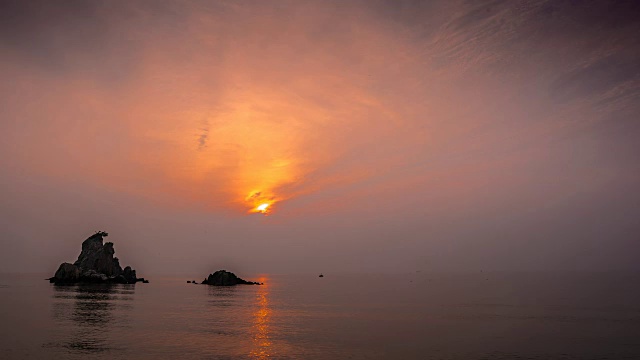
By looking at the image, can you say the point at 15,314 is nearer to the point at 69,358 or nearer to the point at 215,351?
the point at 69,358

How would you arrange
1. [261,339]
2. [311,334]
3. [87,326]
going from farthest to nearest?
[87,326] < [311,334] < [261,339]

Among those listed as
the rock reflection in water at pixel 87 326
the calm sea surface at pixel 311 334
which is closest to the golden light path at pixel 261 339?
the calm sea surface at pixel 311 334

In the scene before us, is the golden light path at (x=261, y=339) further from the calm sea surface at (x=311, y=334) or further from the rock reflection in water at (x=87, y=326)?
the rock reflection in water at (x=87, y=326)

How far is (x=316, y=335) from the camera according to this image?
6488cm

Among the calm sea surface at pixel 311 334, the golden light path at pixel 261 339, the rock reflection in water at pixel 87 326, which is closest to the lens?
the golden light path at pixel 261 339

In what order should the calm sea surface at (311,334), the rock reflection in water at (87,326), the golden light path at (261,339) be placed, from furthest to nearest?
the rock reflection in water at (87,326), the calm sea surface at (311,334), the golden light path at (261,339)

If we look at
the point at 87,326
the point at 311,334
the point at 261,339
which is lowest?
the point at 311,334

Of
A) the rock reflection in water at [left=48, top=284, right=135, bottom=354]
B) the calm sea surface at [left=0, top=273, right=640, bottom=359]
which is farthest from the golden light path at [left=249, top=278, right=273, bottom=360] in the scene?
the rock reflection in water at [left=48, top=284, right=135, bottom=354]

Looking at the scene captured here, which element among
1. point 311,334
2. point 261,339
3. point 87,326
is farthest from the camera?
point 87,326

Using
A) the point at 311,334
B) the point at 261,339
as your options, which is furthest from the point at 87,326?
the point at 311,334

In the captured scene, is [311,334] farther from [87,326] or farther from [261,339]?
[87,326]

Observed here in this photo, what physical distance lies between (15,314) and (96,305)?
2183 centimetres

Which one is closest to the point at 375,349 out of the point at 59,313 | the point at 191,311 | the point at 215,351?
the point at 215,351

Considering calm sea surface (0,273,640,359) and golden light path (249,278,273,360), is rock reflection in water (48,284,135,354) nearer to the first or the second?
calm sea surface (0,273,640,359)
